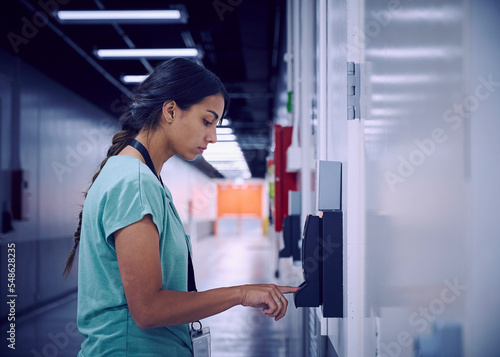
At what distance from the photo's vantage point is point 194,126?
3.86 feet

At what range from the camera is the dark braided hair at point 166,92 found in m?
Answer: 1.14

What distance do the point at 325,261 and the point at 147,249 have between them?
1.60 ft

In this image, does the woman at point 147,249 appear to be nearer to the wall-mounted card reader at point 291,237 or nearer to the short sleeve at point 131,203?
the short sleeve at point 131,203

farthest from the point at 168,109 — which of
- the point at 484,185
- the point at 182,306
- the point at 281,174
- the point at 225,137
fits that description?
the point at 225,137

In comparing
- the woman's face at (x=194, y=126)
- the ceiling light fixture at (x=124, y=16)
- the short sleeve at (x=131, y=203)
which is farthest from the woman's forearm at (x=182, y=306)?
the ceiling light fixture at (x=124, y=16)

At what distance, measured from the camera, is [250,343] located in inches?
167

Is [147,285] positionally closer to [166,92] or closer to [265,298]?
[265,298]

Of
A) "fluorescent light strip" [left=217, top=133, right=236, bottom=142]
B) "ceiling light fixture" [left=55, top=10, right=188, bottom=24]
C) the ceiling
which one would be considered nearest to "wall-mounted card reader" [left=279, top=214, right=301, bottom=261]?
the ceiling

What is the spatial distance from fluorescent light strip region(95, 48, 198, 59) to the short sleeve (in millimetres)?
4708

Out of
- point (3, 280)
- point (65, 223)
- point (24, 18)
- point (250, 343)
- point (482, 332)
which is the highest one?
point (24, 18)

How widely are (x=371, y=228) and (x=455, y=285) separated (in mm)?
415

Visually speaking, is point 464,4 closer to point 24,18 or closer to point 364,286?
point 364,286

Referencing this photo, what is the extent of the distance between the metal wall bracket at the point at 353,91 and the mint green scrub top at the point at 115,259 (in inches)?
20.4

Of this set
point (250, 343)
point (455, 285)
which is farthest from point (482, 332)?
point (250, 343)
